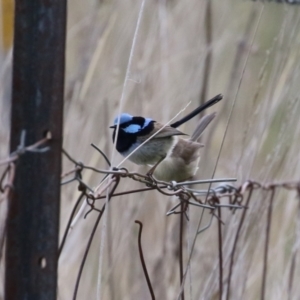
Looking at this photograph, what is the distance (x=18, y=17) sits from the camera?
781 millimetres

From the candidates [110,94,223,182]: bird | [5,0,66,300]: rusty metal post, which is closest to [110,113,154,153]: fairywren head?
[110,94,223,182]: bird

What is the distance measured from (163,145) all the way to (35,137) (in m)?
1.28

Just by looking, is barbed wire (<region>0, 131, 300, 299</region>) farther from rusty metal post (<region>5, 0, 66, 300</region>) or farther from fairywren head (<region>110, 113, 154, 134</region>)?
fairywren head (<region>110, 113, 154, 134</region>)

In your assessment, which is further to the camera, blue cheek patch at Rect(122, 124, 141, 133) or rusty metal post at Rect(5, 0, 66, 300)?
blue cheek patch at Rect(122, 124, 141, 133)

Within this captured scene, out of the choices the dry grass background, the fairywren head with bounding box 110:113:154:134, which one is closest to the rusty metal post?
the fairywren head with bounding box 110:113:154:134

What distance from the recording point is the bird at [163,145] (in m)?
1.85

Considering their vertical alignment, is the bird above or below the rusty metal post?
above

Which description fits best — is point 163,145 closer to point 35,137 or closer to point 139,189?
point 139,189

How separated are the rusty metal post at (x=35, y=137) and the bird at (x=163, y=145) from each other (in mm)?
710

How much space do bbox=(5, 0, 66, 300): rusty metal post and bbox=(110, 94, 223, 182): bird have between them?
710 millimetres

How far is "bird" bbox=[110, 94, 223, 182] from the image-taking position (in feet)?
6.08

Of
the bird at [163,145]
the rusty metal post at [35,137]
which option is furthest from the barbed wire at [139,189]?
the bird at [163,145]

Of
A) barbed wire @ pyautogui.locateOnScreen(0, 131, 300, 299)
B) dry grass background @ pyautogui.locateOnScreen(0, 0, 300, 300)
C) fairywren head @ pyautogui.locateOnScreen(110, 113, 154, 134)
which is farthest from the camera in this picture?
dry grass background @ pyautogui.locateOnScreen(0, 0, 300, 300)

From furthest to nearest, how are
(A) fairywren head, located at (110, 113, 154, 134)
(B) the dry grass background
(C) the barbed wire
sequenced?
(B) the dry grass background < (A) fairywren head, located at (110, 113, 154, 134) < (C) the barbed wire
